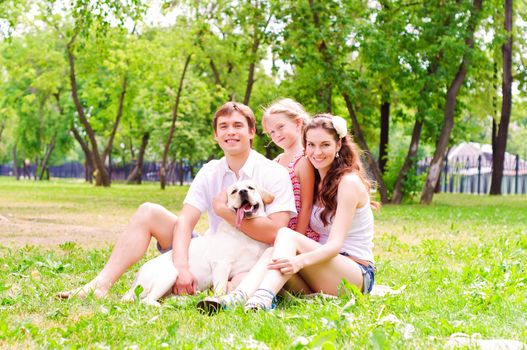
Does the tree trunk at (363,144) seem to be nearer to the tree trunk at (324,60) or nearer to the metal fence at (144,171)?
the tree trunk at (324,60)

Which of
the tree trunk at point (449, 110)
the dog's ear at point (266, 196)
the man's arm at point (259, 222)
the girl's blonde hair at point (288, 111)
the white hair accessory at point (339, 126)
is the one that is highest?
the tree trunk at point (449, 110)

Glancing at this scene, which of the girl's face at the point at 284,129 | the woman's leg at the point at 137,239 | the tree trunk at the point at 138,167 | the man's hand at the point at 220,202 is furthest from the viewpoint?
the tree trunk at the point at 138,167

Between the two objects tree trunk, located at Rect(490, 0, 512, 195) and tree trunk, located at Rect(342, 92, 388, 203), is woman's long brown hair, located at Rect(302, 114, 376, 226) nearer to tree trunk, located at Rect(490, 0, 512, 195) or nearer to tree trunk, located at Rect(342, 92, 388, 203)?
tree trunk, located at Rect(342, 92, 388, 203)

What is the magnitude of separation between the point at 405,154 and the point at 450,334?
825 inches

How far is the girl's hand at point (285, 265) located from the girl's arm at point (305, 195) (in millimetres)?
672

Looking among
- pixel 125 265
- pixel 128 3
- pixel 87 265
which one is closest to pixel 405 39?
pixel 128 3

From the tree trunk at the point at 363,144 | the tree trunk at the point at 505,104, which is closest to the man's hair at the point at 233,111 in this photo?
the tree trunk at the point at 363,144

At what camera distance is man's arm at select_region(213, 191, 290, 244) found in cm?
570

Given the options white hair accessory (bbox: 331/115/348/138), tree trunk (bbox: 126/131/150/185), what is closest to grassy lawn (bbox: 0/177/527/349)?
white hair accessory (bbox: 331/115/348/138)

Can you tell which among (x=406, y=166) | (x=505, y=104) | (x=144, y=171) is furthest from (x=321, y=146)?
(x=144, y=171)

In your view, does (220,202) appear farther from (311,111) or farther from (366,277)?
(311,111)

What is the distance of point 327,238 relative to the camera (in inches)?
237

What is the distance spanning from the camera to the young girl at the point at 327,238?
5.35 metres

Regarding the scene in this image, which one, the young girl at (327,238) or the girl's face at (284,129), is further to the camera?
the girl's face at (284,129)
